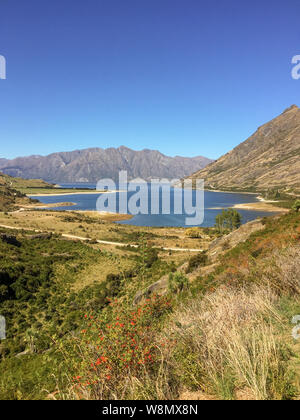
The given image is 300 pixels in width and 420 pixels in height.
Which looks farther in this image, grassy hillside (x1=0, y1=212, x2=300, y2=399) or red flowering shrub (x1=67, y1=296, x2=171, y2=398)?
red flowering shrub (x1=67, y1=296, x2=171, y2=398)

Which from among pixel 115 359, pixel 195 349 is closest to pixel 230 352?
pixel 195 349

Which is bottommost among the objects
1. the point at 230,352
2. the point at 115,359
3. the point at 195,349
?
the point at 115,359

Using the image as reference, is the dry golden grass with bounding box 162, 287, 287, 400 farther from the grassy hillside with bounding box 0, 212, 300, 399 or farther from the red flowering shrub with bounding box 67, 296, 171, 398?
the red flowering shrub with bounding box 67, 296, 171, 398

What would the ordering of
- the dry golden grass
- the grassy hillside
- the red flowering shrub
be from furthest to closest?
the red flowering shrub, the grassy hillside, the dry golden grass

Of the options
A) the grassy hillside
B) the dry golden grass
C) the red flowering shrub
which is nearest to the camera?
the dry golden grass

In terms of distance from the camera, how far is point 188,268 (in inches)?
1056

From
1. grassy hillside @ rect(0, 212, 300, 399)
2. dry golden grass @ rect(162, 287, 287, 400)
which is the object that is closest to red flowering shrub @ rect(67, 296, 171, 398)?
grassy hillside @ rect(0, 212, 300, 399)

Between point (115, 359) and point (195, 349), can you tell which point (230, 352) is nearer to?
point (195, 349)

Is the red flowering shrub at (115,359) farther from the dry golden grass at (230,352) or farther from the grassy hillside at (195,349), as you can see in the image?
the dry golden grass at (230,352)

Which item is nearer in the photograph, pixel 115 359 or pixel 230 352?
pixel 230 352
